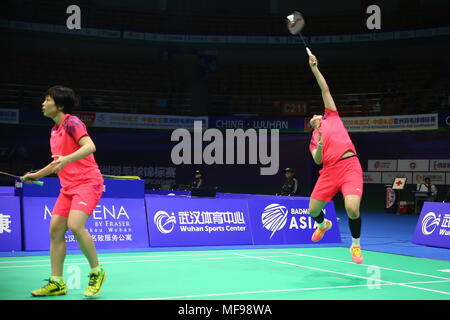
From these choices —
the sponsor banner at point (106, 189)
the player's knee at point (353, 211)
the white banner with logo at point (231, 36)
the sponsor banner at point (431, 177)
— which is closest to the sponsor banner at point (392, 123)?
the sponsor banner at point (431, 177)

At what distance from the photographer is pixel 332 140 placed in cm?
748

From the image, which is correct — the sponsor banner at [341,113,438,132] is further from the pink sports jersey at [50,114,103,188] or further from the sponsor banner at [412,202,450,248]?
the pink sports jersey at [50,114,103,188]

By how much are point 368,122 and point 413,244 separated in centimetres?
1158

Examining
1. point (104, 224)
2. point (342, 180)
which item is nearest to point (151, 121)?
point (104, 224)

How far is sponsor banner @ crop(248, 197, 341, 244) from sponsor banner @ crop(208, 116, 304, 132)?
12.6m

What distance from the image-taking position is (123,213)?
963 cm

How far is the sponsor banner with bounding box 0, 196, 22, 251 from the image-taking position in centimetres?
880

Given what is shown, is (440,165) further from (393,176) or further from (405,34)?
(405,34)

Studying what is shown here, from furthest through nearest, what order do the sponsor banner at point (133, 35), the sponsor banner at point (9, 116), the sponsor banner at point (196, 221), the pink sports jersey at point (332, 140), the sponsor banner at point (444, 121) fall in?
the sponsor banner at point (133, 35) → the sponsor banner at point (9, 116) → the sponsor banner at point (444, 121) → the sponsor banner at point (196, 221) → the pink sports jersey at point (332, 140)

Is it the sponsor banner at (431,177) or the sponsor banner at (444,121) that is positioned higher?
the sponsor banner at (444,121)

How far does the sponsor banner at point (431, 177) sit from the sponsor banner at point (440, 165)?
0.62ft

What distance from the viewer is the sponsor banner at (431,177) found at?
22.8 metres

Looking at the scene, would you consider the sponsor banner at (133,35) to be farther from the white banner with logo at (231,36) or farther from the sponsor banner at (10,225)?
the sponsor banner at (10,225)

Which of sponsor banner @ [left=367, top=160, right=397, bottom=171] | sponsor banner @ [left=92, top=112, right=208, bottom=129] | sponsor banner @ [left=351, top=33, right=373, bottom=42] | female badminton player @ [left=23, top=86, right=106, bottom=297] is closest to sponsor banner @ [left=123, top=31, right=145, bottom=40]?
sponsor banner @ [left=92, top=112, right=208, bottom=129]
